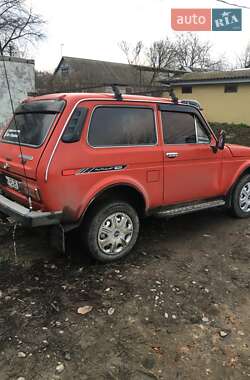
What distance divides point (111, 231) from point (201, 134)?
203 cm

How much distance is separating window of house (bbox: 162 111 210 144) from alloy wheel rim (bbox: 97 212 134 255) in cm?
121

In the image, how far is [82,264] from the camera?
4.31m

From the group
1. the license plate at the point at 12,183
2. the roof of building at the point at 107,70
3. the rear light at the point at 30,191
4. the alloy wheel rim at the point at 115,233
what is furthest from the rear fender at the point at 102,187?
the roof of building at the point at 107,70

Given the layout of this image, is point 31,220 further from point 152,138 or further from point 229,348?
point 229,348

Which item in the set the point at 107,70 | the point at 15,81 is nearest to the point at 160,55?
the point at 107,70

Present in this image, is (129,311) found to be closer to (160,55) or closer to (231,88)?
(231,88)

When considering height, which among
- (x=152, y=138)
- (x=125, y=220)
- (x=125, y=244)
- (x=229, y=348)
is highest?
(x=152, y=138)

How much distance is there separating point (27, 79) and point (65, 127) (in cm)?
624

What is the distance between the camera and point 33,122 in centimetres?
425

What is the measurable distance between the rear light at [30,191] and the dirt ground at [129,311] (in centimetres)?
89

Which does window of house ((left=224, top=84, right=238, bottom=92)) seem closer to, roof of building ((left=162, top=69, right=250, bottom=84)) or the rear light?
roof of building ((left=162, top=69, right=250, bottom=84))

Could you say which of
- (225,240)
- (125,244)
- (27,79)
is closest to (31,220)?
(125,244)

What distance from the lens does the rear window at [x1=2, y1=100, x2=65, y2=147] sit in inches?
155

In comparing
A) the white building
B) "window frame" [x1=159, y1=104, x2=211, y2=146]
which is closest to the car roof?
"window frame" [x1=159, y1=104, x2=211, y2=146]
